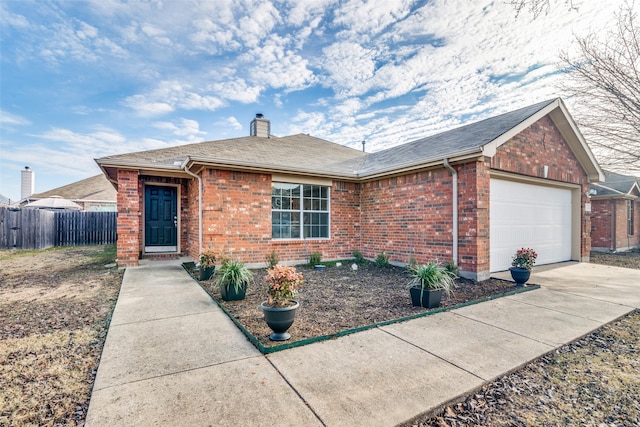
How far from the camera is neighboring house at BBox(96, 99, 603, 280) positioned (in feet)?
22.3

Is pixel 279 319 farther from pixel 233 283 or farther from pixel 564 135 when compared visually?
pixel 564 135

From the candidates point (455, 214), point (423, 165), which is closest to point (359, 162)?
point (423, 165)

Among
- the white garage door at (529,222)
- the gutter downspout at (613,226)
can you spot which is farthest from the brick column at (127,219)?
the gutter downspout at (613,226)

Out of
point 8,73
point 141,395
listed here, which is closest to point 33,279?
point 141,395

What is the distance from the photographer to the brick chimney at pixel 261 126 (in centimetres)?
1234

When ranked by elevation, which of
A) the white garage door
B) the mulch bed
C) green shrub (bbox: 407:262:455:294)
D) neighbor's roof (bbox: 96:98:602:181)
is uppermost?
neighbor's roof (bbox: 96:98:602:181)

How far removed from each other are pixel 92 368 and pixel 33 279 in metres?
5.86

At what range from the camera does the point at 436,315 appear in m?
4.29

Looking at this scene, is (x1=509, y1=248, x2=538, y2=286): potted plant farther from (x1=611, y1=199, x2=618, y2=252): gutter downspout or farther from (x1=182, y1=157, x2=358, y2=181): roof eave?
(x1=611, y1=199, x2=618, y2=252): gutter downspout

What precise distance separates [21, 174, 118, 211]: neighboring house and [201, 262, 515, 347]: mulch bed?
21.6 meters

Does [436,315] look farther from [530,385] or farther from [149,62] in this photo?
[149,62]

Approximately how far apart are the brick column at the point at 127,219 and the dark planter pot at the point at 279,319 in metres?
6.28

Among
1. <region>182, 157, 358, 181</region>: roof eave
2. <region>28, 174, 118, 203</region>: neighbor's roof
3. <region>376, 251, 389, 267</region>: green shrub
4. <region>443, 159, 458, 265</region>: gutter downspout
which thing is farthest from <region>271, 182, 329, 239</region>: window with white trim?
<region>28, 174, 118, 203</region>: neighbor's roof

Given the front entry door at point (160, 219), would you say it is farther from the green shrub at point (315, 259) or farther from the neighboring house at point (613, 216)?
the neighboring house at point (613, 216)
